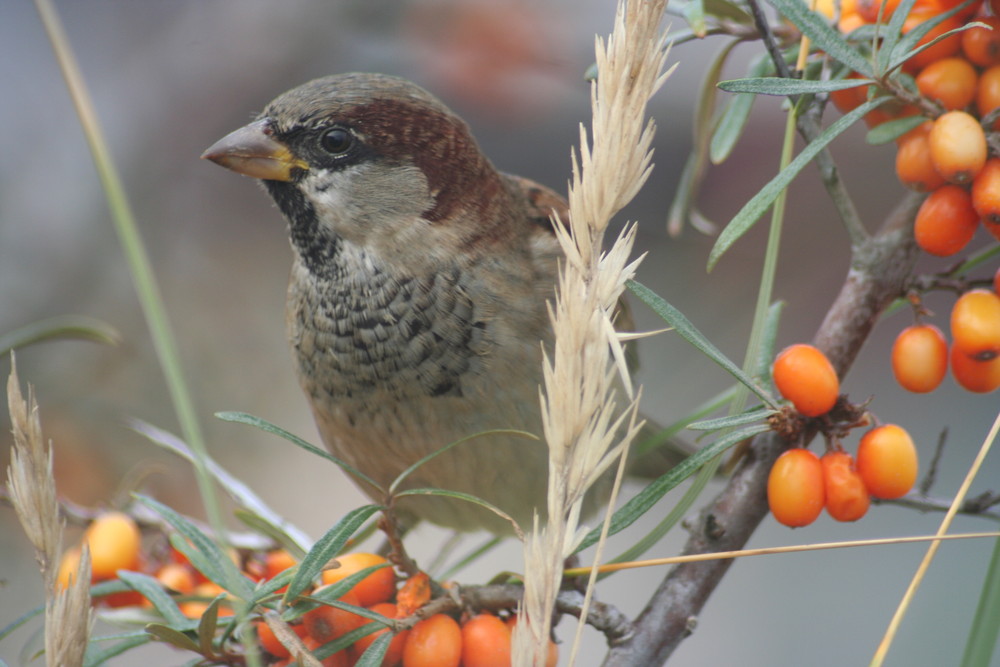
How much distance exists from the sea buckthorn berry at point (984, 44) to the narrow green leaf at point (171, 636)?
793mm

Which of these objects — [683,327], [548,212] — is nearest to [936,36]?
[683,327]

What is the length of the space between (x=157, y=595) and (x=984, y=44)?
0.85 metres

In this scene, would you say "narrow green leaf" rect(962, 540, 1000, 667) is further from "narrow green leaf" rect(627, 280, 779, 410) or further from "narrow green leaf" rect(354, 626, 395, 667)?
"narrow green leaf" rect(354, 626, 395, 667)

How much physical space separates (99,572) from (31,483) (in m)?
0.43

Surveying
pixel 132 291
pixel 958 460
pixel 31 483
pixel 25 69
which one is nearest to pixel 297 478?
pixel 132 291

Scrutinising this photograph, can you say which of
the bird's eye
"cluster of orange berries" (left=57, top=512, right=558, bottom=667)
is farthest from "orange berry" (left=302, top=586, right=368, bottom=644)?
the bird's eye

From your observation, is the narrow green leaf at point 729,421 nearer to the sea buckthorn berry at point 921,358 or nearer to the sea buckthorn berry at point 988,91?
the sea buckthorn berry at point 921,358

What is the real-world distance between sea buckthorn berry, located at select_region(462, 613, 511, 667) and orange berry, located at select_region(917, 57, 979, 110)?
58cm

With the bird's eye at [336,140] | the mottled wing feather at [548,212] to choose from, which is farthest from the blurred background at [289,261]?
the bird's eye at [336,140]

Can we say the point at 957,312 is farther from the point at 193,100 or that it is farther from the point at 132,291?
the point at 193,100

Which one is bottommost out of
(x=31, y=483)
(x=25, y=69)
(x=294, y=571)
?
(x=294, y=571)

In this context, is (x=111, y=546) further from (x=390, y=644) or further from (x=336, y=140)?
(x=336, y=140)

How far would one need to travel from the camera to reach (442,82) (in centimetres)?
231

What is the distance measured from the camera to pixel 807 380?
0.81 meters
